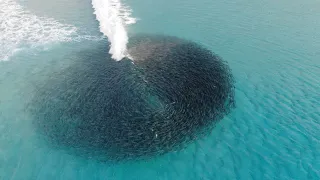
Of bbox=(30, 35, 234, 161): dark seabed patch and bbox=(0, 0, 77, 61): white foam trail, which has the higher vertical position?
bbox=(0, 0, 77, 61): white foam trail

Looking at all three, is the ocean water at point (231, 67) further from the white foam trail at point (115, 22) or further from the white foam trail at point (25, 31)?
the white foam trail at point (115, 22)

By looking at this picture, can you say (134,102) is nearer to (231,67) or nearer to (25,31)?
(231,67)

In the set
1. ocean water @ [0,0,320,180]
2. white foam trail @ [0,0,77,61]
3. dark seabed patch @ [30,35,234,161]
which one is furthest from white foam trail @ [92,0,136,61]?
white foam trail @ [0,0,77,61]

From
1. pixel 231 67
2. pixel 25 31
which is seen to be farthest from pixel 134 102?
pixel 25 31

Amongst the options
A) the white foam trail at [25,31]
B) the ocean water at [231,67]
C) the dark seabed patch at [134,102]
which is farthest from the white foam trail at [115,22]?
the white foam trail at [25,31]

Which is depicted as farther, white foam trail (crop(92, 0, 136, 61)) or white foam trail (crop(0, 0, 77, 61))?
white foam trail (crop(0, 0, 77, 61))

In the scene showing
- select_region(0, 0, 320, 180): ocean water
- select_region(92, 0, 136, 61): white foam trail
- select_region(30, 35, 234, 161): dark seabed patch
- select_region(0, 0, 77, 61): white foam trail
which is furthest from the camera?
select_region(0, 0, 77, 61): white foam trail

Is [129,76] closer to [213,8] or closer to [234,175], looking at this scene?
[234,175]

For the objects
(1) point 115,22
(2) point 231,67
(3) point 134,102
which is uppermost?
(1) point 115,22

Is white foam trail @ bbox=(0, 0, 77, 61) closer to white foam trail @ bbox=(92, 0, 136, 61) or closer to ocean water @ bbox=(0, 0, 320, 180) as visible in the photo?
ocean water @ bbox=(0, 0, 320, 180)
